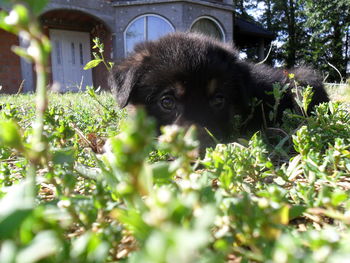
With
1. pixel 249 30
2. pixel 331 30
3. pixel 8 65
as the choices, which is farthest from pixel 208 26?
pixel 331 30

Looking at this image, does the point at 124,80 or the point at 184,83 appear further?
the point at 124,80

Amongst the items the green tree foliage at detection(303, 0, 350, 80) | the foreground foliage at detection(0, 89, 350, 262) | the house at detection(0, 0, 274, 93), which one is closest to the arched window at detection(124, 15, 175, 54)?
the house at detection(0, 0, 274, 93)

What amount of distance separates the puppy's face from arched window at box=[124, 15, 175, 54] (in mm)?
12443

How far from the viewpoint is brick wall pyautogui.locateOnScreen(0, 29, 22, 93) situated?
13.8 metres

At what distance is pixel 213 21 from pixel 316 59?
861cm

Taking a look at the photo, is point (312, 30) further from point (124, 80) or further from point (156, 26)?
point (124, 80)

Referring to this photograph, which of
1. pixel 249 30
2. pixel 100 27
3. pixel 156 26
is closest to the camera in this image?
pixel 156 26

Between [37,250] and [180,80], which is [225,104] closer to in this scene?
[180,80]

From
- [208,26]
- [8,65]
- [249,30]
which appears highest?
[249,30]

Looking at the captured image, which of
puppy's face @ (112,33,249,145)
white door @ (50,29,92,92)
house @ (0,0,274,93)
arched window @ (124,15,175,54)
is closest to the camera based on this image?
puppy's face @ (112,33,249,145)

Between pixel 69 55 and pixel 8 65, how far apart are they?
295 cm

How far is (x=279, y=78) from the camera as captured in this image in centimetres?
293

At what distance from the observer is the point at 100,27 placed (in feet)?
51.6

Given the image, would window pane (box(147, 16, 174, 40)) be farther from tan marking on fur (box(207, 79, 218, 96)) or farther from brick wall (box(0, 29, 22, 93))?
tan marking on fur (box(207, 79, 218, 96))
